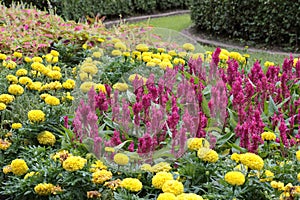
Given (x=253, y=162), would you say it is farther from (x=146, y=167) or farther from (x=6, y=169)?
(x=6, y=169)

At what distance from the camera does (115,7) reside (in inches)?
579

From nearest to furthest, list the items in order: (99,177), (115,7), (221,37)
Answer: (99,177) < (221,37) < (115,7)

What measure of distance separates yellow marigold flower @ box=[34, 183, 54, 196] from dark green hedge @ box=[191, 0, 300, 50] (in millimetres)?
8414

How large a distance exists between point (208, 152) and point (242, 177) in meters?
0.32

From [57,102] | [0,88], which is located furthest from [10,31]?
[57,102]

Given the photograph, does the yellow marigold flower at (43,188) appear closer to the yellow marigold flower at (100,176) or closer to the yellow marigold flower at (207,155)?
the yellow marigold flower at (100,176)

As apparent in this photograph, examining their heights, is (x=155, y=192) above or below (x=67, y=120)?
below

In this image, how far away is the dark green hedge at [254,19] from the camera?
34.1 ft

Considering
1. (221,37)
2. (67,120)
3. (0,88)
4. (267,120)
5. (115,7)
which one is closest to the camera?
(67,120)

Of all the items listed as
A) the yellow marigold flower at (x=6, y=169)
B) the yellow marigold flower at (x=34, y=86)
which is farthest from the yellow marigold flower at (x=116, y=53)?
the yellow marigold flower at (x=6, y=169)

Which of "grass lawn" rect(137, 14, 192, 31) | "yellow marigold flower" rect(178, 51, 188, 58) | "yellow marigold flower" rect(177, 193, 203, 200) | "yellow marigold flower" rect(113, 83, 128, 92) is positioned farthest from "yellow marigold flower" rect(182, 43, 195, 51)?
"grass lawn" rect(137, 14, 192, 31)

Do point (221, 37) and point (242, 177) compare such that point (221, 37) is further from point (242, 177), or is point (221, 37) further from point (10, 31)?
point (242, 177)

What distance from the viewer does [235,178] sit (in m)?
2.50

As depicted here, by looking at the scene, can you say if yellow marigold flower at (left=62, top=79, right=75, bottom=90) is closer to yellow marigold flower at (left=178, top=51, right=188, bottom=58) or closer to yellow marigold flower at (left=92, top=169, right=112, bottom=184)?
yellow marigold flower at (left=178, top=51, right=188, bottom=58)
